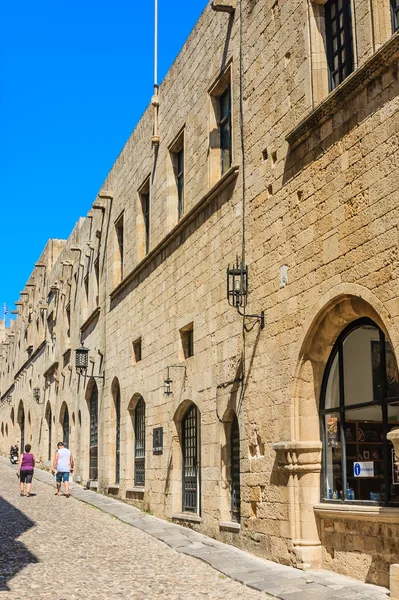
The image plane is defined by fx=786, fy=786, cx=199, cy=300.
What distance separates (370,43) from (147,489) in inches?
363

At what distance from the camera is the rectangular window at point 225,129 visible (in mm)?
11617

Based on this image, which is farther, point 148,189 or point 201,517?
point 148,189

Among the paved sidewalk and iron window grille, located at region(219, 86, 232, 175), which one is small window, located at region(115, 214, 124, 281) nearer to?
iron window grille, located at region(219, 86, 232, 175)

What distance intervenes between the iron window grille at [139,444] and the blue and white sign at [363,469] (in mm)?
7727

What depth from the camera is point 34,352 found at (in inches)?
1296

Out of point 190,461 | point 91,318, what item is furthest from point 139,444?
point 91,318

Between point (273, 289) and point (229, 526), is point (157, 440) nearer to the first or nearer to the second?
point (229, 526)

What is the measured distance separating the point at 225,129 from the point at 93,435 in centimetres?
1064

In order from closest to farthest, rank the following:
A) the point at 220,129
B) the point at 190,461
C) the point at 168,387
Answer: the point at 220,129 → the point at 190,461 → the point at 168,387

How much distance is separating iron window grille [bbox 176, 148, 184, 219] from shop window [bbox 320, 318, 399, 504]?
240 inches

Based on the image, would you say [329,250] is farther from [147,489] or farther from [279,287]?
[147,489]

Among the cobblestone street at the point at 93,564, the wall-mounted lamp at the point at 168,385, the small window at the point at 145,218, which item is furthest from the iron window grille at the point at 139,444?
the small window at the point at 145,218

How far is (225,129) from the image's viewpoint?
1180 cm

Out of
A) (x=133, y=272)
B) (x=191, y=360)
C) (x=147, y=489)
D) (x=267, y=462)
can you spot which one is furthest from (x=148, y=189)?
(x=267, y=462)
